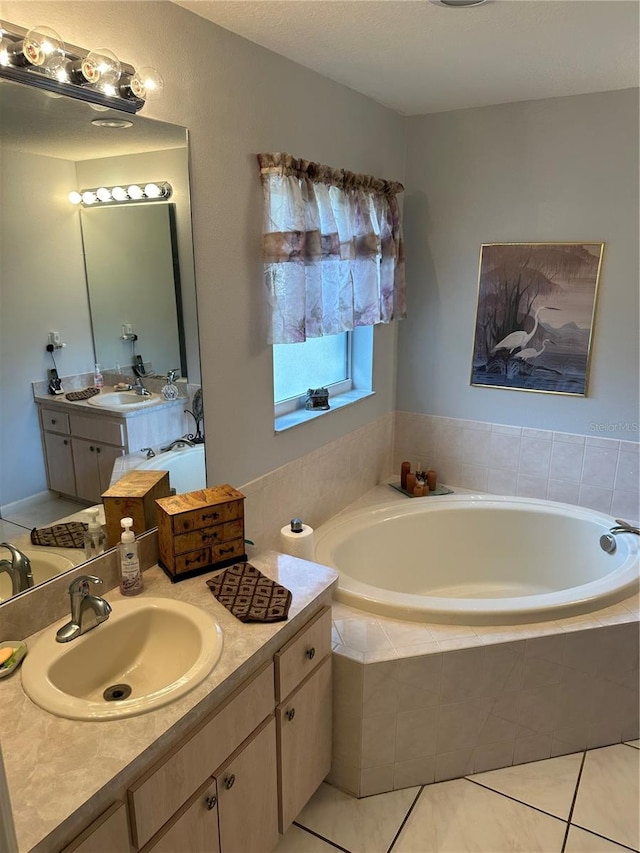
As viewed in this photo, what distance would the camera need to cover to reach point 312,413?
2730mm

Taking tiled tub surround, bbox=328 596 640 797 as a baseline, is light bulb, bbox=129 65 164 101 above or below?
above

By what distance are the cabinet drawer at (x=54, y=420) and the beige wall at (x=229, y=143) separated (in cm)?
52

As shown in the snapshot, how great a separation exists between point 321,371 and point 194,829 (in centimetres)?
208

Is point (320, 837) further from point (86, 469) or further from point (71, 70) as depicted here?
point (71, 70)

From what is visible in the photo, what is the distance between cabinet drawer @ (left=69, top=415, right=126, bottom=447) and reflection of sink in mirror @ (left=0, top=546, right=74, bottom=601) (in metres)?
0.33

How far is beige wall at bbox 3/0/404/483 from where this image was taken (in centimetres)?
164

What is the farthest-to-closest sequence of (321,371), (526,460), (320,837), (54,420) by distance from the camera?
(526,460) < (321,371) < (320,837) < (54,420)

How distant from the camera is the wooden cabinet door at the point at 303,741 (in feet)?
5.64

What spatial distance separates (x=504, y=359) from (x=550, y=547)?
986 mm

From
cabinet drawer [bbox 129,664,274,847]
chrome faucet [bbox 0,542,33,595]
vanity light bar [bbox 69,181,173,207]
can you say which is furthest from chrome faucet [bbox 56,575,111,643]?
vanity light bar [bbox 69,181,173,207]

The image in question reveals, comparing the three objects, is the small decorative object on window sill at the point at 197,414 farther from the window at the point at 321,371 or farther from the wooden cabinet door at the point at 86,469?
the window at the point at 321,371

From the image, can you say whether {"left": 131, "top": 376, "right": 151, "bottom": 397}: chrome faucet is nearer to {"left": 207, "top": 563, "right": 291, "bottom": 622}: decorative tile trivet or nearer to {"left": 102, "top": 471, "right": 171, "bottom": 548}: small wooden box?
{"left": 102, "top": 471, "right": 171, "bottom": 548}: small wooden box

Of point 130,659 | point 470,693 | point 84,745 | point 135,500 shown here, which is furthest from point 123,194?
point 470,693

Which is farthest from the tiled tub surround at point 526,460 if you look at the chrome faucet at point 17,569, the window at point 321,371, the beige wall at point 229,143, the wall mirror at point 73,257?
the chrome faucet at point 17,569
